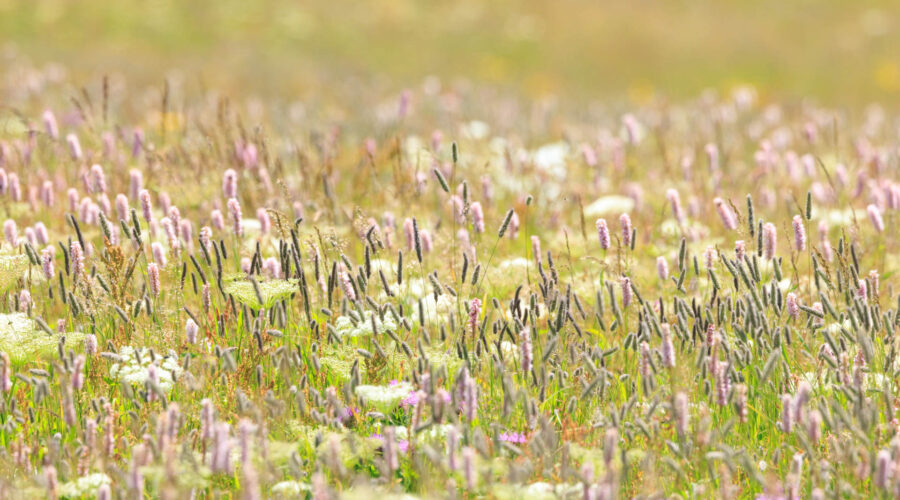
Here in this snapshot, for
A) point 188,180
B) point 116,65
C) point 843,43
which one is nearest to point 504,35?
point 843,43

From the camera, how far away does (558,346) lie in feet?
11.8

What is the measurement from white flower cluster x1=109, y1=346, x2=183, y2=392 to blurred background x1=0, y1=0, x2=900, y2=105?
1282 cm

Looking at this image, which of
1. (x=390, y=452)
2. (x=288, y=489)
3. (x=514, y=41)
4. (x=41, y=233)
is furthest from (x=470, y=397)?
(x=514, y=41)

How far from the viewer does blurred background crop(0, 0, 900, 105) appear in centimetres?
1820

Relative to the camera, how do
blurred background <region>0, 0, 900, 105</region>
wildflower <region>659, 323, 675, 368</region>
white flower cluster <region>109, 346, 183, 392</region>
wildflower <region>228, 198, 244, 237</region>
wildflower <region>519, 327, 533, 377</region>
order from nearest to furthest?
→ wildflower <region>659, 323, 675, 368</region>
wildflower <region>519, 327, 533, 377</region>
white flower cluster <region>109, 346, 183, 392</region>
wildflower <region>228, 198, 244, 237</region>
blurred background <region>0, 0, 900, 105</region>

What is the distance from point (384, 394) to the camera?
2990 millimetres

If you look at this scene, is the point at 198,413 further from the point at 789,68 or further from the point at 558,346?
the point at 789,68

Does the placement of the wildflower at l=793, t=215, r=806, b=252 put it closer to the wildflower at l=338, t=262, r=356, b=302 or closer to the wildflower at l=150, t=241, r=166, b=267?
the wildflower at l=338, t=262, r=356, b=302

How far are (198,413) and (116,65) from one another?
1269cm

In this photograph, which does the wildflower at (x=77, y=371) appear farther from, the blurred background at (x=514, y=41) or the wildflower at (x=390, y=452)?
the blurred background at (x=514, y=41)

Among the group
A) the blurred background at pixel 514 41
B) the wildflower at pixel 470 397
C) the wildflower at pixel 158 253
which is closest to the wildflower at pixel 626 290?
the wildflower at pixel 470 397

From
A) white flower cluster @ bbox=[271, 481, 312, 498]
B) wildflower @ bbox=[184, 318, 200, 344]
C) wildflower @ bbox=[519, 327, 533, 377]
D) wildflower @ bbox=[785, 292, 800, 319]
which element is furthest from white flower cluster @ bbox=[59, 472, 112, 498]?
wildflower @ bbox=[785, 292, 800, 319]

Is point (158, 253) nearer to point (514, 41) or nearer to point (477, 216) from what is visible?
point (477, 216)

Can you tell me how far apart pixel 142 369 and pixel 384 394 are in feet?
2.80
